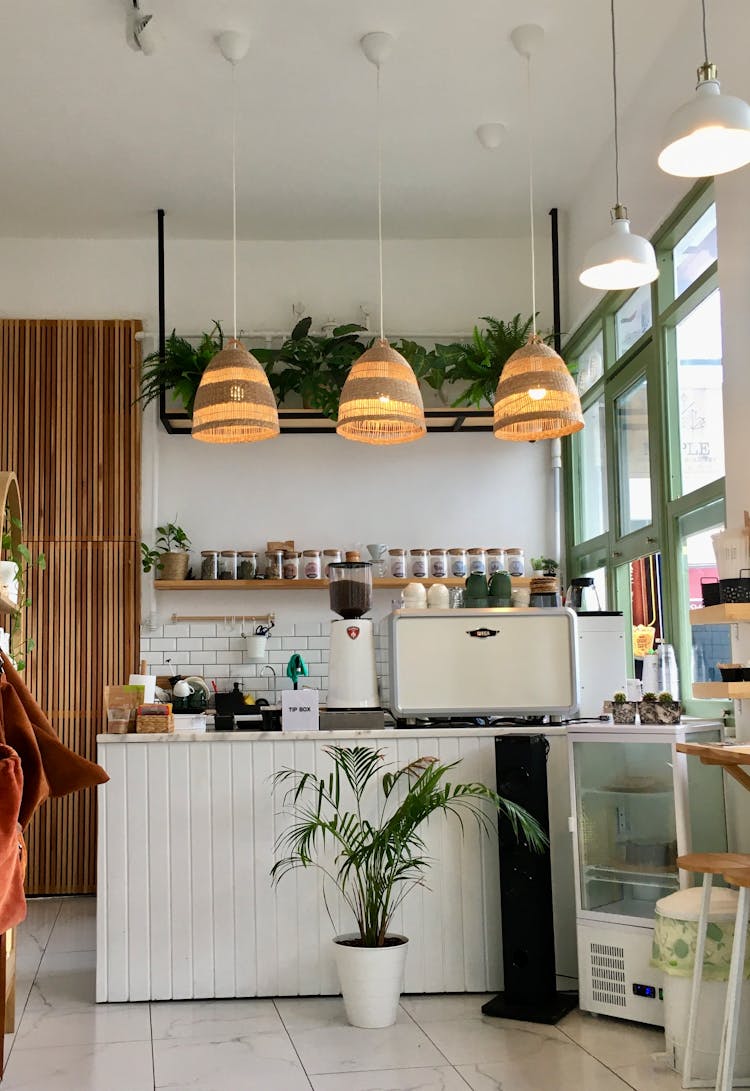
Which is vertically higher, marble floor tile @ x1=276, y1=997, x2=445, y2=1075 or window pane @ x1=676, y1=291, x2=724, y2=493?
window pane @ x1=676, y1=291, x2=724, y2=493

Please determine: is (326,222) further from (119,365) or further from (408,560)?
(408,560)

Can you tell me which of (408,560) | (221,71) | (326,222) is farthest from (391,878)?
(326,222)

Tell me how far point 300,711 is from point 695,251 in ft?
9.17

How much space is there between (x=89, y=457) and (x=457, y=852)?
401cm

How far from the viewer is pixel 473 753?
4914 millimetres

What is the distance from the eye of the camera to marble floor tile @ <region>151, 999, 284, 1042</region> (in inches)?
170

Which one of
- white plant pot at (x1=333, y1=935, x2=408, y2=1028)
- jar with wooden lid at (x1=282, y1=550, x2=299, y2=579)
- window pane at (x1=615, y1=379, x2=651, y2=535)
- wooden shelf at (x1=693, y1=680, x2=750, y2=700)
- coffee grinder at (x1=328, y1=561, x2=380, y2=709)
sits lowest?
white plant pot at (x1=333, y1=935, x2=408, y2=1028)

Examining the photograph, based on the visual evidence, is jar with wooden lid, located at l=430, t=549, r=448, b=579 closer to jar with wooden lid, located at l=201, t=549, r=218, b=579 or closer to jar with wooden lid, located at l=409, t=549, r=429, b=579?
jar with wooden lid, located at l=409, t=549, r=429, b=579

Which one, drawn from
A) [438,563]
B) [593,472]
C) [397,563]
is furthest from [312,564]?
[593,472]

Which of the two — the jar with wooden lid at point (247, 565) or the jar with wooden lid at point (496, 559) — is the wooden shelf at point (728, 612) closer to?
the jar with wooden lid at point (496, 559)

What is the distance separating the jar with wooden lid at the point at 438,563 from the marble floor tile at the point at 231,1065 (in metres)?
3.66

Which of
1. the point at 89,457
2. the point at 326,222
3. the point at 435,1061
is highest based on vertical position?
the point at 326,222

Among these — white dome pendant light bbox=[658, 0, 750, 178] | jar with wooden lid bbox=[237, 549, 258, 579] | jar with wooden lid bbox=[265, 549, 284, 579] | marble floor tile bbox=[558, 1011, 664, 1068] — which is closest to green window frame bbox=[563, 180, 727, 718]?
marble floor tile bbox=[558, 1011, 664, 1068]

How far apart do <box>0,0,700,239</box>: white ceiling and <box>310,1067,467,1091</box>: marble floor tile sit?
442 centimetres
